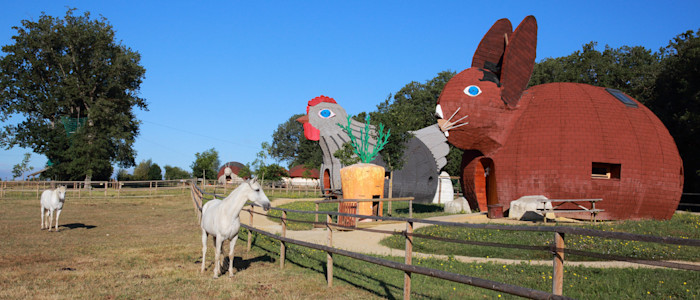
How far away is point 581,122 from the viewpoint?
16.5m

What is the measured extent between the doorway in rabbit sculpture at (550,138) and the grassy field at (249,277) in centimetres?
811

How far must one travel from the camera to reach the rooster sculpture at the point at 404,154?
31766 millimetres

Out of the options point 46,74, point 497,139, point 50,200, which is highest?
point 46,74

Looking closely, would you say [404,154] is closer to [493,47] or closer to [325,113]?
[325,113]

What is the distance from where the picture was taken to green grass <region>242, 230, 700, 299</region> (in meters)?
6.82

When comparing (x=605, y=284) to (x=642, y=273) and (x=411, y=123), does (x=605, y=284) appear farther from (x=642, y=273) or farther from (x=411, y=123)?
(x=411, y=123)

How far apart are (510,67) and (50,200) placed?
16.9 meters

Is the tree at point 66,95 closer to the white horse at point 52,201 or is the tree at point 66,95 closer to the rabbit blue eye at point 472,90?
the white horse at point 52,201

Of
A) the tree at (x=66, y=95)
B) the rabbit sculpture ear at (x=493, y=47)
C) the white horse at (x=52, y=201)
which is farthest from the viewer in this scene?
the tree at (x=66, y=95)

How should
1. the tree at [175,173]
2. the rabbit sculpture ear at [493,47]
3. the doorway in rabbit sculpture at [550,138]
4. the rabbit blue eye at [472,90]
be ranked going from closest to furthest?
the doorway in rabbit sculpture at [550,138] < the rabbit blue eye at [472,90] < the rabbit sculpture ear at [493,47] < the tree at [175,173]

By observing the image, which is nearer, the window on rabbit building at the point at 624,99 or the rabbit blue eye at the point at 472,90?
the window on rabbit building at the point at 624,99

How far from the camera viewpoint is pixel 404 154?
108 feet

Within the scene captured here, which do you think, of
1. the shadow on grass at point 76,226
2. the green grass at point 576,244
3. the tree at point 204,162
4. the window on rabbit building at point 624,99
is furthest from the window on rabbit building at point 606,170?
the tree at point 204,162

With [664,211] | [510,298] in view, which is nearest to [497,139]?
[664,211]
